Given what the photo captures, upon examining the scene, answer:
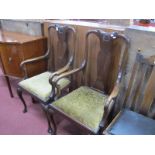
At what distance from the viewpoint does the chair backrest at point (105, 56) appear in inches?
53.5

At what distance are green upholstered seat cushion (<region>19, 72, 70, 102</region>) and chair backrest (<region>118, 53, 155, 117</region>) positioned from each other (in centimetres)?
73

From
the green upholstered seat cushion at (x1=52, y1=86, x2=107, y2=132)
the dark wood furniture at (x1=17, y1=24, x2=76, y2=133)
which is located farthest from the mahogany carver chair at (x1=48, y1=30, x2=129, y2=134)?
the dark wood furniture at (x1=17, y1=24, x2=76, y2=133)

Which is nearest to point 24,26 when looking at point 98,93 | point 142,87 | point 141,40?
point 98,93

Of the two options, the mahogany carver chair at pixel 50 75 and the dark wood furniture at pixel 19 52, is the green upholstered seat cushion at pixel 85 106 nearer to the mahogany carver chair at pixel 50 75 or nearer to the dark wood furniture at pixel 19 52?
the mahogany carver chair at pixel 50 75

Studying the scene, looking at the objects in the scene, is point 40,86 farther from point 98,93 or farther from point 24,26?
point 24,26

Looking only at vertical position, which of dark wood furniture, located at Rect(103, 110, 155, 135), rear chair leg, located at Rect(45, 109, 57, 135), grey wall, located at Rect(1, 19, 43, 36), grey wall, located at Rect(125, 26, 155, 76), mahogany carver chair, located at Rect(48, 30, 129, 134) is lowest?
rear chair leg, located at Rect(45, 109, 57, 135)

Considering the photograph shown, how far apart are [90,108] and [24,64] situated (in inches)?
37.4

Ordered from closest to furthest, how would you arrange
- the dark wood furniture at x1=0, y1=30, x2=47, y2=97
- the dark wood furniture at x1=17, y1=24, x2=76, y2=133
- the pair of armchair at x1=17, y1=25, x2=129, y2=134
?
1. the pair of armchair at x1=17, y1=25, x2=129, y2=134
2. the dark wood furniture at x1=17, y1=24, x2=76, y2=133
3. the dark wood furniture at x1=0, y1=30, x2=47, y2=97

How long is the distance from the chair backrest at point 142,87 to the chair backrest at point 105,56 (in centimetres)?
13

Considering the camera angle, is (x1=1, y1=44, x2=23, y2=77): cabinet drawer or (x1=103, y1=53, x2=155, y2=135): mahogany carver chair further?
(x1=1, y1=44, x2=23, y2=77): cabinet drawer

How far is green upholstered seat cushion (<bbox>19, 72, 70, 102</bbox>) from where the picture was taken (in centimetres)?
158

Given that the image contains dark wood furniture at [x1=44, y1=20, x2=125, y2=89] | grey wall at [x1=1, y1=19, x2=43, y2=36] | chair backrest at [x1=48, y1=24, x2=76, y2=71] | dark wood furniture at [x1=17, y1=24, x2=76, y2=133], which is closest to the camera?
dark wood furniture at [x1=44, y1=20, x2=125, y2=89]

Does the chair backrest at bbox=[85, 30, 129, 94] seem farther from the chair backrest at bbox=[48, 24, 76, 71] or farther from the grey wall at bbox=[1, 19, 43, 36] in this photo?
the grey wall at bbox=[1, 19, 43, 36]

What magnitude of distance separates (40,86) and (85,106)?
56cm
